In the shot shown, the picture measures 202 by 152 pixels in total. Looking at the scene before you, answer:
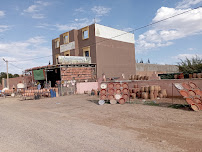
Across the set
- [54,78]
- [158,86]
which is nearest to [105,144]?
[158,86]

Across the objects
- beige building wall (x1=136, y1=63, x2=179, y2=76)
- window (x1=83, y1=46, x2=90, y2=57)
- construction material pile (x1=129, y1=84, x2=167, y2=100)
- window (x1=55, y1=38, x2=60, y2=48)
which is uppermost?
window (x1=55, y1=38, x2=60, y2=48)

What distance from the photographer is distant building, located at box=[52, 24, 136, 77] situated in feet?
85.2

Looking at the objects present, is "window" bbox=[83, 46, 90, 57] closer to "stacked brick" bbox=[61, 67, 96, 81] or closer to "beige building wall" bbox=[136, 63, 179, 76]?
"stacked brick" bbox=[61, 67, 96, 81]

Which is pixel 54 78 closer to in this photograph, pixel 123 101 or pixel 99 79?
pixel 99 79

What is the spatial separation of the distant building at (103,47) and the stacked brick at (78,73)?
47.6 inches

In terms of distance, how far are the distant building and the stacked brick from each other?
1.21 metres

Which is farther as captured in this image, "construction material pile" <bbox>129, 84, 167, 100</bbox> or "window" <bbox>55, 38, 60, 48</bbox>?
"window" <bbox>55, 38, 60, 48</bbox>

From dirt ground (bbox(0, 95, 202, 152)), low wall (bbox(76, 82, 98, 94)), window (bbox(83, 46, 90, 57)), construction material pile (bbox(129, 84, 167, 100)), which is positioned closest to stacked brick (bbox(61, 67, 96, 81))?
low wall (bbox(76, 82, 98, 94))

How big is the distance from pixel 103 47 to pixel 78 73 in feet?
19.6

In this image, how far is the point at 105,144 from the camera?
17.5 ft

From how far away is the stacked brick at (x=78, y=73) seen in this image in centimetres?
2252

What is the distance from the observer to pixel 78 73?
78.1ft

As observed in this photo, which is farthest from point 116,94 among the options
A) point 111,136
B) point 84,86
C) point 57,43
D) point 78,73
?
point 57,43

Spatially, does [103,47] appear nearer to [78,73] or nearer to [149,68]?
[78,73]
